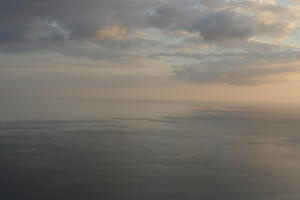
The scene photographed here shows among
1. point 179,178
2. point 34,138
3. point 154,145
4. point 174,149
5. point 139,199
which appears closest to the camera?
point 139,199

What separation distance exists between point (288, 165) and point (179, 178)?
552 inches

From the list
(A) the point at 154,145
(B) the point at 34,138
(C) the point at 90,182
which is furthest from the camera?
(B) the point at 34,138

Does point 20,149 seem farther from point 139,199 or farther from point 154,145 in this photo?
point 139,199

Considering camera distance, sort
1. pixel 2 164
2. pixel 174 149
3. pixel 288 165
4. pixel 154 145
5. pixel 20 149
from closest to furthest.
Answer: pixel 2 164 < pixel 288 165 < pixel 20 149 < pixel 174 149 < pixel 154 145

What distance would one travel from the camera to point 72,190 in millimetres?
26656

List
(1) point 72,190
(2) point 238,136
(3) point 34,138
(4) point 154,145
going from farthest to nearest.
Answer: (2) point 238,136, (3) point 34,138, (4) point 154,145, (1) point 72,190

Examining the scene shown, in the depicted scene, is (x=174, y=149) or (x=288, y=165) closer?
(x=288, y=165)

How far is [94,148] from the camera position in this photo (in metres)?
44.5

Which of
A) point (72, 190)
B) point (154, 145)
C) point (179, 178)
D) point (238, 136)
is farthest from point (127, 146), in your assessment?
point (238, 136)

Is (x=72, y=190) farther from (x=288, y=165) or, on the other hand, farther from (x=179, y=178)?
(x=288, y=165)

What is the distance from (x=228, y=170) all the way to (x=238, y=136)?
28070mm

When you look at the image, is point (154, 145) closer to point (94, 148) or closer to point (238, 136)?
point (94, 148)

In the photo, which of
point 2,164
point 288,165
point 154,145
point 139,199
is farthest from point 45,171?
point 288,165

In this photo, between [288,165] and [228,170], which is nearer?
[228,170]
